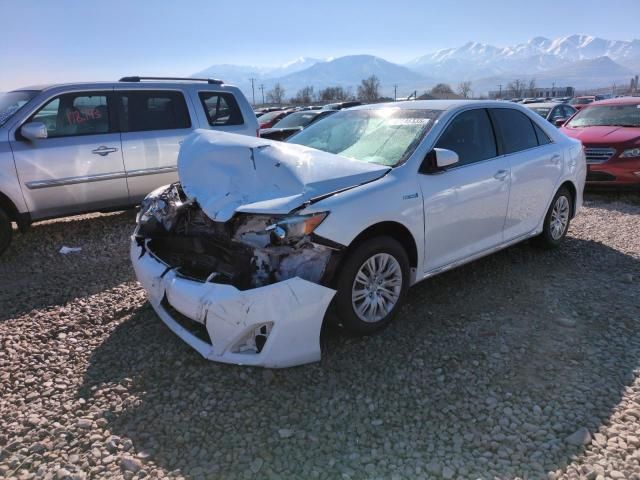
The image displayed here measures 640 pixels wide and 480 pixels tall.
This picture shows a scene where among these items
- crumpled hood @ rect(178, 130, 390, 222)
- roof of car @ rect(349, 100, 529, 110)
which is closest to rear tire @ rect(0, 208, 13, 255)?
crumpled hood @ rect(178, 130, 390, 222)

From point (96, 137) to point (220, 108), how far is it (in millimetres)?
1797

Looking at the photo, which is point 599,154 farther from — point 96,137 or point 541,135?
point 96,137

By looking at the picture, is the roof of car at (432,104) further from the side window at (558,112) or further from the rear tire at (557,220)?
the side window at (558,112)

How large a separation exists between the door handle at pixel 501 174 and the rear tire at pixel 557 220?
1119 mm

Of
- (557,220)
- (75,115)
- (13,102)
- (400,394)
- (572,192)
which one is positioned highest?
(13,102)

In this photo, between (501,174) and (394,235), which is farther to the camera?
A: (501,174)

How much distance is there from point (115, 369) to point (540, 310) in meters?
3.26

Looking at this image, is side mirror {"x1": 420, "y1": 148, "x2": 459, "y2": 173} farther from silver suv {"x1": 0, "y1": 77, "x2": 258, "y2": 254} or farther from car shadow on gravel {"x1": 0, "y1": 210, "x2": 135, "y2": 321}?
silver suv {"x1": 0, "y1": 77, "x2": 258, "y2": 254}

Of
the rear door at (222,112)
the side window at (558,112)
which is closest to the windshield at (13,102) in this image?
the rear door at (222,112)

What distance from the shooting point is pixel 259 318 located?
2.81 m

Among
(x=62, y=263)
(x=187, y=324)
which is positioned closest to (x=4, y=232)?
(x=62, y=263)

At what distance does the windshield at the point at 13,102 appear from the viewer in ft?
18.1

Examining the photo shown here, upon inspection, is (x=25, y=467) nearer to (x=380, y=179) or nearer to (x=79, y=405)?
(x=79, y=405)

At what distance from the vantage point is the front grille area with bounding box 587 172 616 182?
806 cm
